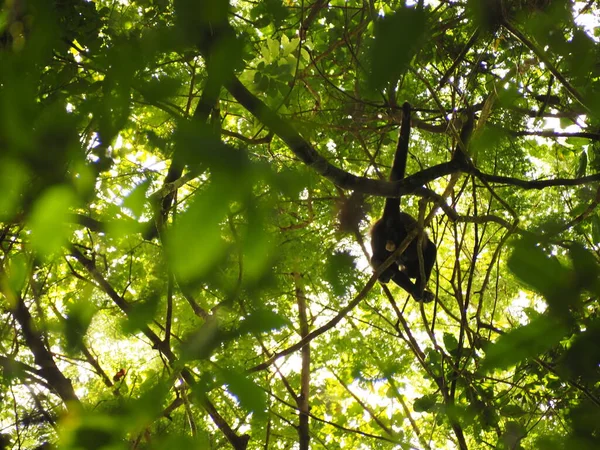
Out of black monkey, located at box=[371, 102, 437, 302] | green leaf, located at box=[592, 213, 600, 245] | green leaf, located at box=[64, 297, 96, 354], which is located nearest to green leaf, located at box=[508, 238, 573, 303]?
green leaf, located at box=[64, 297, 96, 354]

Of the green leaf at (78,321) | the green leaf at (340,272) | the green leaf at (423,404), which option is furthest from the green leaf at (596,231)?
A: the green leaf at (78,321)

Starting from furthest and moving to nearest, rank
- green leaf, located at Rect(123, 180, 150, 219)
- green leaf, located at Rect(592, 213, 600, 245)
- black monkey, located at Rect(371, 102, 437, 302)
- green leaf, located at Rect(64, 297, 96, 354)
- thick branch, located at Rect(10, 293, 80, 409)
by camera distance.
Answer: black monkey, located at Rect(371, 102, 437, 302) < thick branch, located at Rect(10, 293, 80, 409) < green leaf, located at Rect(592, 213, 600, 245) < green leaf, located at Rect(64, 297, 96, 354) < green leaf, located at Rect(123, 180, 150, 219)

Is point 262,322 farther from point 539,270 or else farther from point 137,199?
point 539,270

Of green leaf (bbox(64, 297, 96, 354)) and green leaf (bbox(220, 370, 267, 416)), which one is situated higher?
green leaf (bbox(64, 297, 96, 354))

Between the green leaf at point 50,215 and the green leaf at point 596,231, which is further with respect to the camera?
the green leaf at point 596,231

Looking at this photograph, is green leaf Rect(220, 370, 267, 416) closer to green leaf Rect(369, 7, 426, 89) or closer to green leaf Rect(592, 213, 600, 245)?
green leaf Rect(369, 7, 426, 89)

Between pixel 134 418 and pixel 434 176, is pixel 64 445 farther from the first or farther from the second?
pixel 434 176

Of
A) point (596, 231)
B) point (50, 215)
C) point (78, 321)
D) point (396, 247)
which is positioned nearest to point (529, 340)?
point (50, 215)

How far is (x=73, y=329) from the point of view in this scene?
1.13 meters

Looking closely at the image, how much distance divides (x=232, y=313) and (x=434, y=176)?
64.6 inches

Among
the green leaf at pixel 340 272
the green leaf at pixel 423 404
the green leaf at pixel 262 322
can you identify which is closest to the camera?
the green leaf at pixel 262 322

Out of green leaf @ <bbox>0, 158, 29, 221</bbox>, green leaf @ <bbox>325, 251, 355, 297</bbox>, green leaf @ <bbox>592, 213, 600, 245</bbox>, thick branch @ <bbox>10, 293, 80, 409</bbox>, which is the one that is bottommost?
green leaf @ <bbox>0, 158, 29, 221</bbox>

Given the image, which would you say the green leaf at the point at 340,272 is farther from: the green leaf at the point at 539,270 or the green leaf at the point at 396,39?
the green leaf at the point at 396,39

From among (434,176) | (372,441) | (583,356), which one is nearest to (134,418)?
(583,356)
